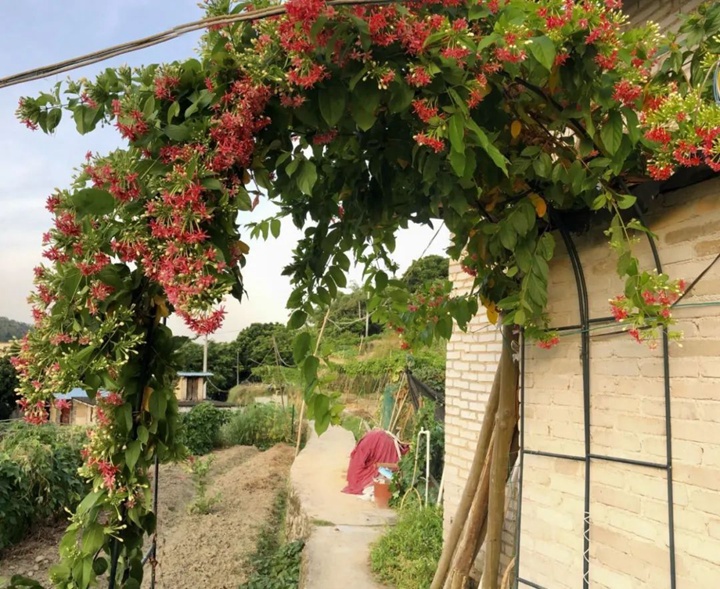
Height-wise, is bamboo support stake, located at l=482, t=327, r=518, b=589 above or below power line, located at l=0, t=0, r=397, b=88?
below

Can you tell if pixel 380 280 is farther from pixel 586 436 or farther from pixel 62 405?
pixel 62 405

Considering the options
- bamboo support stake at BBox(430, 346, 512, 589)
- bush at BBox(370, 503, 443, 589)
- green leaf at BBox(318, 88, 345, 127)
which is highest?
green leaf at BBox(318, 88, 345, 127)

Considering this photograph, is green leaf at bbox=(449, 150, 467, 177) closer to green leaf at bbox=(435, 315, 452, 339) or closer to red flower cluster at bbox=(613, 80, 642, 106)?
red flower cluster at bbox=(613, 80, 642, 106)

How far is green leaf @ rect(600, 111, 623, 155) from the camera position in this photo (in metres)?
1.58

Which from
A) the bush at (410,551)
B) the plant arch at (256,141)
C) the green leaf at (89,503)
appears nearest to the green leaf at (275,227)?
the plant arch at (256,141)

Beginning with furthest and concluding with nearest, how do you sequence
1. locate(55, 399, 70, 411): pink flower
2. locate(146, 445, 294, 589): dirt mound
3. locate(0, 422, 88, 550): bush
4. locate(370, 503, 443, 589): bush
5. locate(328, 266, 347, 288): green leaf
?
locate(0, 422, 88, 550): bush → locate(146, 445, 294, 589): dirt mound → locate(370, 503, 443, 589): bush → locate(328, 266, 347, 288): green leaf → locate(55, 399, 70, 411): pink flower

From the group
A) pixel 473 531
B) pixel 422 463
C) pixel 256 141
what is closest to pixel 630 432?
pixel 473 531

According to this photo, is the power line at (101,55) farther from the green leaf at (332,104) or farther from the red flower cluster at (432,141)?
the red flower cluster at (432,141)

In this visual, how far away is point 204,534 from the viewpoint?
7215 millimetres

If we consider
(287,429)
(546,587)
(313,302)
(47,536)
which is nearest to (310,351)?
(313,302)

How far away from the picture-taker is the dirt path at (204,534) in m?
5.98

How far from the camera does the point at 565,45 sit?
4.80 feet

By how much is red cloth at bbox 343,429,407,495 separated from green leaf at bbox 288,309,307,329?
5.87m

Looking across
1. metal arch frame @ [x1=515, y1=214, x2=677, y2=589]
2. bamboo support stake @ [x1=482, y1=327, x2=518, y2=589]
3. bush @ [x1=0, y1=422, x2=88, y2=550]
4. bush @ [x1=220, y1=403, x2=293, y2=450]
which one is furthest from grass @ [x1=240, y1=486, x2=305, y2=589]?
bush @ [x1=220, y1=403, x2=293, y2=450]
